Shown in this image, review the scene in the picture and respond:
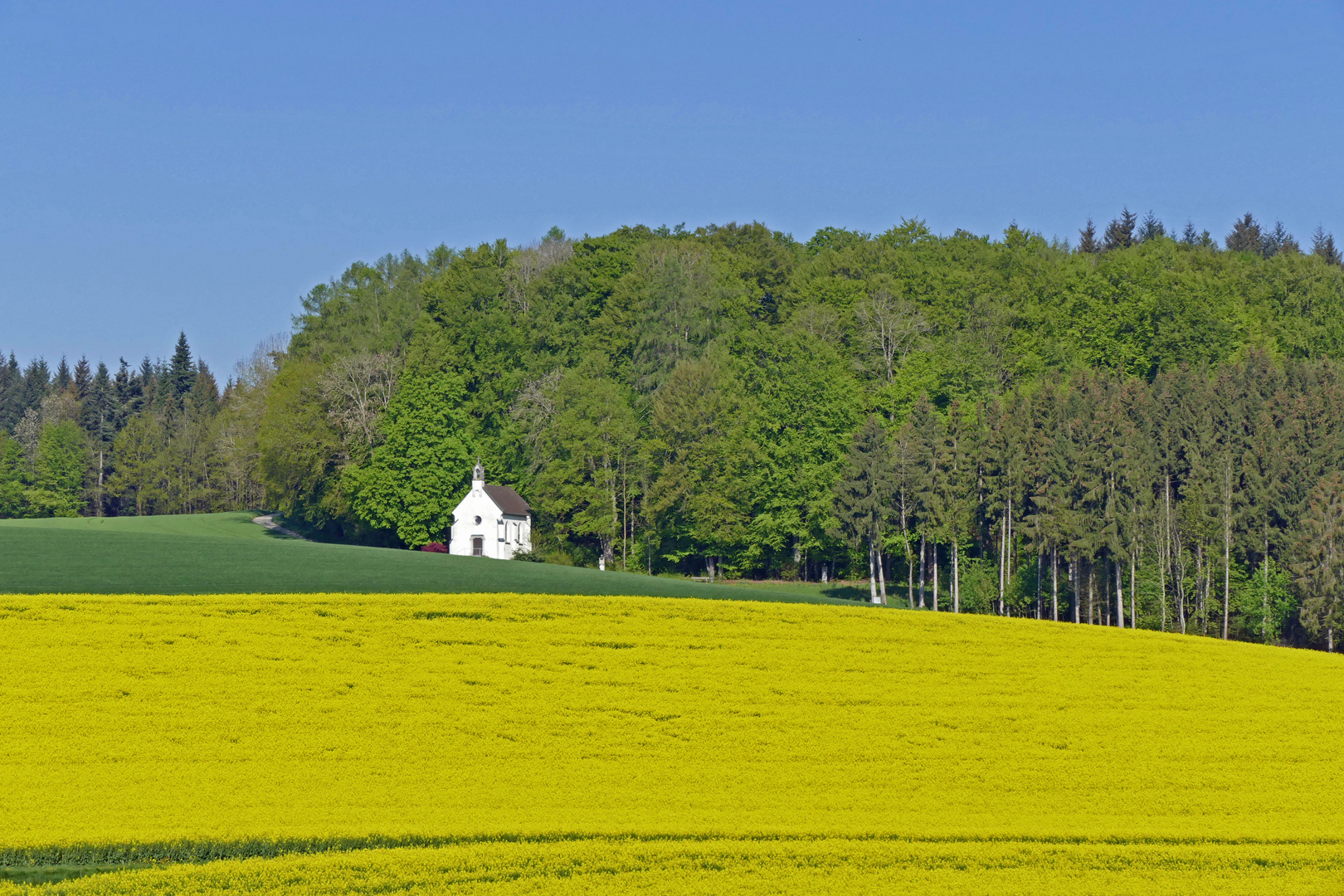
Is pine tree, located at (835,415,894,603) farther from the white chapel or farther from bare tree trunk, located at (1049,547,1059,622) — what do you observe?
the white chapel

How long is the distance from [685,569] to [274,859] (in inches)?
2506

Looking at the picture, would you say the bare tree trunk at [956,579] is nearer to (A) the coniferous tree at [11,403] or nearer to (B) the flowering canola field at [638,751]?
(B) the flowering canola field at [638,751]

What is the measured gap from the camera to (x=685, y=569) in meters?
81.6

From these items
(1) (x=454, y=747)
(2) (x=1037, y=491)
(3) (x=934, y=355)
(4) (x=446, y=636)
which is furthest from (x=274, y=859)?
(3) (x=934, y=355)

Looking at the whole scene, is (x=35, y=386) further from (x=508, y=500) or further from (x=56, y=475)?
(x=508, y=500)

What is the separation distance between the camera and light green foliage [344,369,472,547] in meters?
79.1

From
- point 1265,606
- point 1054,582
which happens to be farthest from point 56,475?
point 1265,606

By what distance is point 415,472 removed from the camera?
3123 inches

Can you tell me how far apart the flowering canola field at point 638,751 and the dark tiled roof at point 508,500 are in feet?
134

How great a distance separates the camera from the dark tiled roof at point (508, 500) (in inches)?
3059

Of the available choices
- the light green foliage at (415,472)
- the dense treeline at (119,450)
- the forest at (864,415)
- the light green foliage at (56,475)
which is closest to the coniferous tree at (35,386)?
the dense treeline at (119,450)

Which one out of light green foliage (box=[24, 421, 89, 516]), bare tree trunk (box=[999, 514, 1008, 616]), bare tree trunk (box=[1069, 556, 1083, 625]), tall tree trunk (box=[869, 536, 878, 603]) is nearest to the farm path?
light green foliage (box=[24, 421, 89, 516])

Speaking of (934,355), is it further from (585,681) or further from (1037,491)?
(585,681)

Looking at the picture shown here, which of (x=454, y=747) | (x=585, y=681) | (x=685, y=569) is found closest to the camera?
(x=454, y=747)
